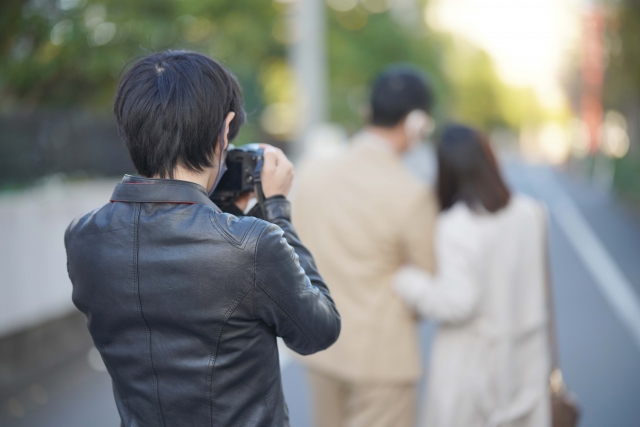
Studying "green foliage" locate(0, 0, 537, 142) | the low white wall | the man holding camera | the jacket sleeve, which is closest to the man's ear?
the man holding camera

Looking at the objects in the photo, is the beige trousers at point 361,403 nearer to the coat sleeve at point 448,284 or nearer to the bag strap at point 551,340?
the coat sleeve at point 448,284

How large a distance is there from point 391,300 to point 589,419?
9.17 feet

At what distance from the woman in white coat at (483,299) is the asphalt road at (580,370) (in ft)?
7.09

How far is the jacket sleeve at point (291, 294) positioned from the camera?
5.06 feet

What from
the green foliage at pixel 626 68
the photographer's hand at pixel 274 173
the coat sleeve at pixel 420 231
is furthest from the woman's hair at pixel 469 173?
the green foliage at pixel 626 68

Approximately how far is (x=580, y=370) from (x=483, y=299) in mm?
3753

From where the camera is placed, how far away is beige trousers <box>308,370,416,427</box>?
2898mm

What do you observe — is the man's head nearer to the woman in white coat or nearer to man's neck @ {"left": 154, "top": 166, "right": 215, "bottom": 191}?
the woman in white coat

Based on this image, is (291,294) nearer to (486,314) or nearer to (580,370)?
(486,314)

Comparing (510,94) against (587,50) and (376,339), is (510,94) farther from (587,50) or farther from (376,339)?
(376,339)

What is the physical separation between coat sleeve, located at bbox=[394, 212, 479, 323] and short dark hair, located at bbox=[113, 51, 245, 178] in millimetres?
1419

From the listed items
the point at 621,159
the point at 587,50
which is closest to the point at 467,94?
the point at 587,50

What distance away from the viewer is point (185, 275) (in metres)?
1.55

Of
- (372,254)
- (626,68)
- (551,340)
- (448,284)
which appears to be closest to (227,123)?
(372,254)
